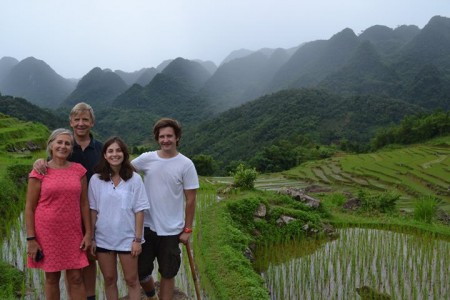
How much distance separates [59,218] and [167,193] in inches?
31.3

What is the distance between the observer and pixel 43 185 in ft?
8.34

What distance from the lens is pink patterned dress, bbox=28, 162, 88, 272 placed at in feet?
8.38

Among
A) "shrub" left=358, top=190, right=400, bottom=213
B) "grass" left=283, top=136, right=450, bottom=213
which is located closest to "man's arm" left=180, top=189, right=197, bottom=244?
"shrub" left=358, top=190, right=400, bottom=213

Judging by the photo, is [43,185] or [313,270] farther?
[313,270]

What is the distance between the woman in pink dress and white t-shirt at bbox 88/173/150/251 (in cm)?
8

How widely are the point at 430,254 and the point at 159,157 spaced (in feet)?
17.4

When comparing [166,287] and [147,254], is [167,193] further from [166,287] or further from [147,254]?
[166,287]

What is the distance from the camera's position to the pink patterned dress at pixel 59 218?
255 cm

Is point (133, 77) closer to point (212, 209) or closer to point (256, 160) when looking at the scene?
point (256, 160)

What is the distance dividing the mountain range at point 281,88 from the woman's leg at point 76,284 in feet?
129

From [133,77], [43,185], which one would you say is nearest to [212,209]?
[43,185]

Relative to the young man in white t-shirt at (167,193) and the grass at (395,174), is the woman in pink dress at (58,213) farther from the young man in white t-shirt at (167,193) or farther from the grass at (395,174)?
the grass at (395,174)

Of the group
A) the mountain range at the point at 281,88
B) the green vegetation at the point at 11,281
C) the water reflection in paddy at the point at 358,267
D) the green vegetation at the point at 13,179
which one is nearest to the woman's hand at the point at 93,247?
the green vegetation at the point at 13,179

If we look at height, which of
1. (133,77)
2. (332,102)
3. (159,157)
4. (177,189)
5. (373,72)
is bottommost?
(177,189)
